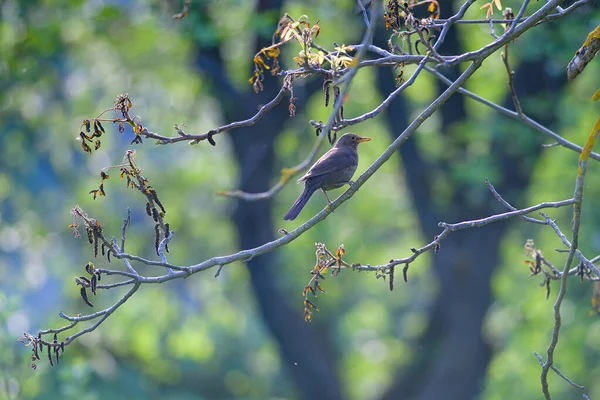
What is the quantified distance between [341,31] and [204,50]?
1.93 m

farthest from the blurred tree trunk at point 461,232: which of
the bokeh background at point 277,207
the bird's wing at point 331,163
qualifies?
the bird's wing at point 331,163

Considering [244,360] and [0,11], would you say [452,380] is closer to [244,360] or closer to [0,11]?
[244,360]

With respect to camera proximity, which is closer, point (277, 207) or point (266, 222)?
point (266, 222)

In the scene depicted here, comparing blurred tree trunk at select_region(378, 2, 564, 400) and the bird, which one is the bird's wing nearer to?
the bird

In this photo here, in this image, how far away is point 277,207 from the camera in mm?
15820

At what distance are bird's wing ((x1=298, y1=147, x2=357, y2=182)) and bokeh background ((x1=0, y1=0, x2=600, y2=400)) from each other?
8.85 ft

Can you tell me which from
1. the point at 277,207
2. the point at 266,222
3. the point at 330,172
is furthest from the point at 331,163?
the point at 277,207

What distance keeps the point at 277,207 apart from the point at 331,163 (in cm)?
883

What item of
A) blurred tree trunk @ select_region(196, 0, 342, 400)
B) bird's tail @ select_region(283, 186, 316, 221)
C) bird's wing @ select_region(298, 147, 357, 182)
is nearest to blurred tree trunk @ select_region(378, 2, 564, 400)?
blurred tree trunk @ select_region(196, 0, 342, 400)

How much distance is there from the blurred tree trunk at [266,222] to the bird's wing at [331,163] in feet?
14.5

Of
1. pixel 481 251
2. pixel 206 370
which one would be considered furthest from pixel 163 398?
pixel 481 251

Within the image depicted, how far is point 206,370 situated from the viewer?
60.9ft

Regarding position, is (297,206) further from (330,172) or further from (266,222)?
(266,222)

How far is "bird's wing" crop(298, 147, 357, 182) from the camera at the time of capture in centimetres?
688
